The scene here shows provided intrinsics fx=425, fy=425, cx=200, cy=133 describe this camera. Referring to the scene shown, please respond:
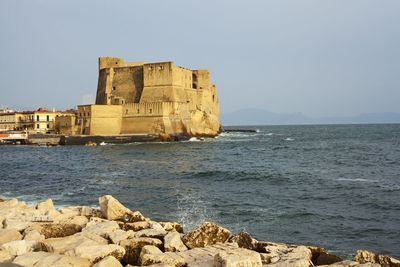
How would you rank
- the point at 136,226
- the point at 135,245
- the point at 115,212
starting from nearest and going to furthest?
1. the point at 135,245
2. the point at 136,226
3. the point at 115,212

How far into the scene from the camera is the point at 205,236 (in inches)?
257

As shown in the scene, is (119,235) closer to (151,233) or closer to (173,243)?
(151,233)

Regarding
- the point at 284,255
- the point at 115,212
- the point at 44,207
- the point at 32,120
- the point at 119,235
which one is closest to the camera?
the point at 284,255

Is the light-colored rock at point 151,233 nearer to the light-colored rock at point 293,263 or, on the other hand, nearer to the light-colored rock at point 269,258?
the light-colored rock at point 269,258

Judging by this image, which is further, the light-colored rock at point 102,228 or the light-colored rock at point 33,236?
the light-colored rock at point 102,228

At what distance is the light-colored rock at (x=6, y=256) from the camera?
579cm

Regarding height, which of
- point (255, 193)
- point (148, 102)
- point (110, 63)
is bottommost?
point (255, 193)

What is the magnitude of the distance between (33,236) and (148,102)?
41008mm

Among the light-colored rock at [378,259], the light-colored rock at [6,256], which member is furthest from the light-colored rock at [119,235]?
the light-colored rock at [378,259]

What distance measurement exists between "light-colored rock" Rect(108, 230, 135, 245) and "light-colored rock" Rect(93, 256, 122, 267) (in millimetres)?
811

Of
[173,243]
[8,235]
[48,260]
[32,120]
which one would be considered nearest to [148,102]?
[32,120]

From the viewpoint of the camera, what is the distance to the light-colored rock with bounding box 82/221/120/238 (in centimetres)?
690

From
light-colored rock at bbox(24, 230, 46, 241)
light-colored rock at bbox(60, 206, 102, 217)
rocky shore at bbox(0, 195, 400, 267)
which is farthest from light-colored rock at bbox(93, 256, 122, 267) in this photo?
light-colored rock at bbox(60, 206, 102, 217)

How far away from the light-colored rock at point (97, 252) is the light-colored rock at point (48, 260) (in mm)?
163
